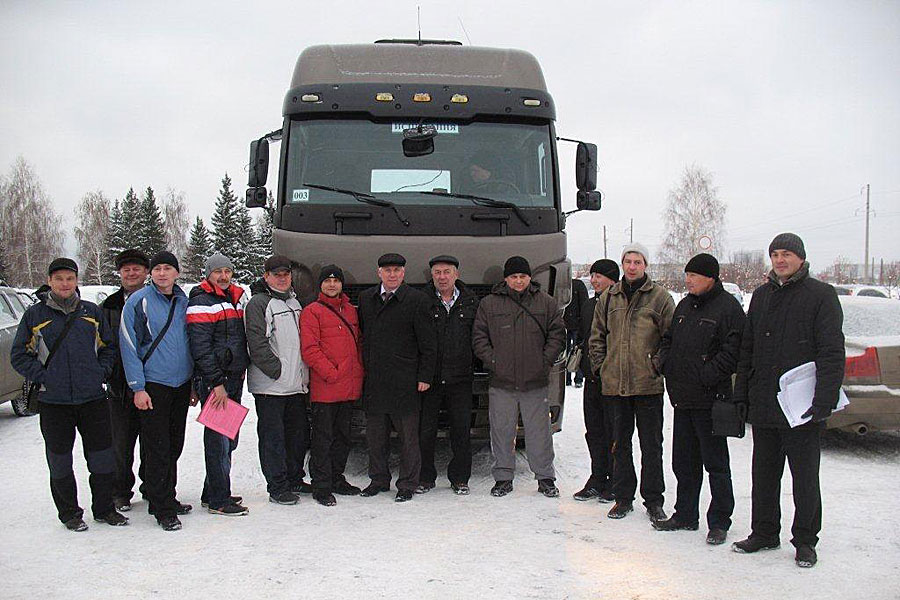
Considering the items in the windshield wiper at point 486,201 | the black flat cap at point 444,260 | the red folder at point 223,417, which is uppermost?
the windshield wiper at point 486,201

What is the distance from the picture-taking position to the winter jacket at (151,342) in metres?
5.20

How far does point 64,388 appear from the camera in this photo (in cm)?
505

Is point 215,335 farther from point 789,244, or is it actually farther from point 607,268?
point 789,244

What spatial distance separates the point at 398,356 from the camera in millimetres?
6051

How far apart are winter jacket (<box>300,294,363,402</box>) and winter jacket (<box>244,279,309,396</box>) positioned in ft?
0.30

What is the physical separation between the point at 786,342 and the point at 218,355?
399cm

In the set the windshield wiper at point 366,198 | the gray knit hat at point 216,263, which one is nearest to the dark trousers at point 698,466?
the windshield wiper at point 366,198

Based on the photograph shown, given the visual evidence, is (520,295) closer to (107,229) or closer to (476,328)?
(476,328)

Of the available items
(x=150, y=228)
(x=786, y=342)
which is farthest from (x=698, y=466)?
(x=150, y=228)

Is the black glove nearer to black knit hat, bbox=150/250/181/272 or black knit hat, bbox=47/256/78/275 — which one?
black knit hat, bbox=150/250/181/272

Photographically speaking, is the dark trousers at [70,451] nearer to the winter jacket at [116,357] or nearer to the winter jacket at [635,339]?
the winter jacket at [116,357]

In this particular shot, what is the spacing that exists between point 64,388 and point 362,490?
2.52m

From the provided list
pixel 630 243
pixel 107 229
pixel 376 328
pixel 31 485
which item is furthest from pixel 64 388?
pixel 107 229

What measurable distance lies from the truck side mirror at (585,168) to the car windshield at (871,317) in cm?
303
